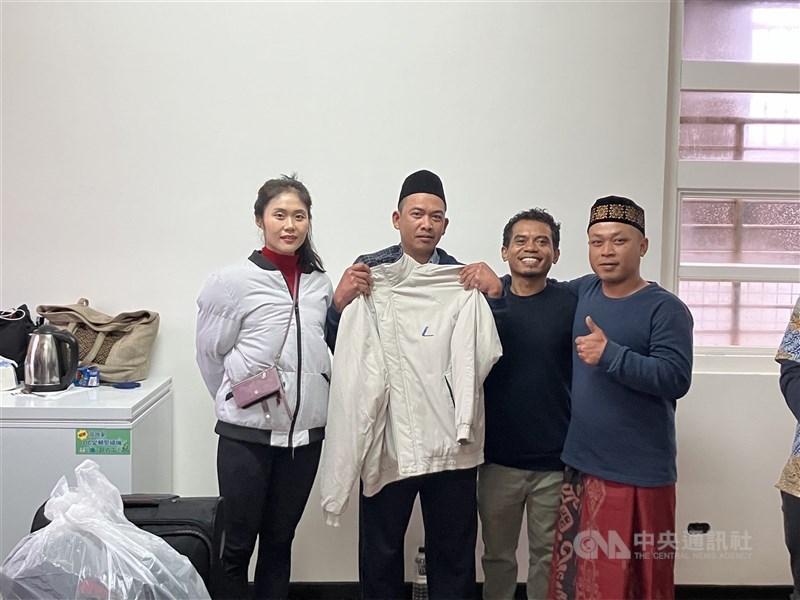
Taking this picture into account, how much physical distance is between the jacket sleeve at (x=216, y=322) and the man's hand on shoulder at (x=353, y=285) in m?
0.32

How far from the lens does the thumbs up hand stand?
171 cm

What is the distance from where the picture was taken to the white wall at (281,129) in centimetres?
254

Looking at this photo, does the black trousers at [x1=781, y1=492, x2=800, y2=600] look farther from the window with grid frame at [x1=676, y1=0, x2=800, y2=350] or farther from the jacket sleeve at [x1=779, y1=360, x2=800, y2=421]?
the window with grid frame at [x1=676, y1=0, x2=800, y2=350]

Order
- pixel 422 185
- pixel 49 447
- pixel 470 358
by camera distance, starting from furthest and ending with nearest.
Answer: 1. pixel 49 447
2. pixel 422 185
3. pixel 470 358

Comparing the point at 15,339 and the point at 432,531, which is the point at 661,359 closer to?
the point at 432,531

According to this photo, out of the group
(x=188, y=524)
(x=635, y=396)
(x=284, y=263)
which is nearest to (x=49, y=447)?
(x=188, y=524)

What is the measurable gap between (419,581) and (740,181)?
214 centimetres

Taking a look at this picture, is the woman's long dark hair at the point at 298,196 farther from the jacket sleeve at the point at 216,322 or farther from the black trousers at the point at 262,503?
the black trousers at the point at 262,503

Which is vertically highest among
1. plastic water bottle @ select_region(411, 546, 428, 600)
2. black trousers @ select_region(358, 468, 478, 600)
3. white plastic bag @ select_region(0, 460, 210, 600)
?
white plastic bag @ select_region(0, 460, 210, 600)

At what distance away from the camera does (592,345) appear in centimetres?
172

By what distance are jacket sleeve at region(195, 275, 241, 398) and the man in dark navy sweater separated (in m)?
0.73

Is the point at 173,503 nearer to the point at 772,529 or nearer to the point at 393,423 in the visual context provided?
the point at 393,423

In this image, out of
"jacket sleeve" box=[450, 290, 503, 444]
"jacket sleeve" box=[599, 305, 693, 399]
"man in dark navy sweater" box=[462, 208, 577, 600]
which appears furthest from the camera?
"man in dark navy sweater" box=[462, 208, 577, 600]

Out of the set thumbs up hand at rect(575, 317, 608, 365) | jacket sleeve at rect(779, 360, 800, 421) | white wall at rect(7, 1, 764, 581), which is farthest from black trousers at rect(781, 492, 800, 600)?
white wall at rect(7, 1, 764, 581)
